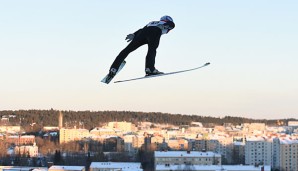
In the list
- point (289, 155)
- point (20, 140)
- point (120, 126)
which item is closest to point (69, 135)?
point (20, 140)

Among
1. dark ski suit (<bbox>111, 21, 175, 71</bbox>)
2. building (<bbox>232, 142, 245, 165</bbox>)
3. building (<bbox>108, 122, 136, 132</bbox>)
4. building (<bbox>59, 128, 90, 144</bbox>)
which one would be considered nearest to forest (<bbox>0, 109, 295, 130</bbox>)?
building (<bbox>108, 122, 136, 132</bbox>)

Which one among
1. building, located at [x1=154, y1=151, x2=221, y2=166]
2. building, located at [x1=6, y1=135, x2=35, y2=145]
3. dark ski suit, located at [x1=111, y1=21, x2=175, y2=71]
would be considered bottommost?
building, located at [x1=6, y1=135, x2=35, y2=145]

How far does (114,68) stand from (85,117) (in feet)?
335

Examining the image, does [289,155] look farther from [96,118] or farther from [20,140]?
[96,118]

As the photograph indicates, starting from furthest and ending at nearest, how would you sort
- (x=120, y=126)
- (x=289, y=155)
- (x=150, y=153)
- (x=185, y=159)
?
(x=120, y=126) < (x=150, y=153) < (x=289, y=155) < (x=185, y=159)

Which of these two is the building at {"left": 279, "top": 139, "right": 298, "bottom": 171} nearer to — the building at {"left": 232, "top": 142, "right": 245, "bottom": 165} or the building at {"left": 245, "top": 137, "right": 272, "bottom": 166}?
the building at {"left": 245, "top": 137, "right": 272, "bottom": 166}

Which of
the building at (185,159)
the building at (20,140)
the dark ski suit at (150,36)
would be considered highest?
the dark ski suit at (150,36)

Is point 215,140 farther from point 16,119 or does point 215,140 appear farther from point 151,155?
point 16,119

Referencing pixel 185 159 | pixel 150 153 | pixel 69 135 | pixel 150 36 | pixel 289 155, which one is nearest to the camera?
pixel 150 36

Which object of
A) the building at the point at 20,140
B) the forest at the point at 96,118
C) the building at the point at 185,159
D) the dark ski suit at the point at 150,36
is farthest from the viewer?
the forest at the point at 96,118

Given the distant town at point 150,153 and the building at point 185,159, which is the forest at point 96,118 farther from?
the building at point 185,159

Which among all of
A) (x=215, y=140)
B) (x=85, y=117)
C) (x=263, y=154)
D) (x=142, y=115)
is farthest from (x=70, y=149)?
(x=142, y=115)

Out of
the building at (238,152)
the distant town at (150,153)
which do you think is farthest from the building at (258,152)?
the building at (238,152)

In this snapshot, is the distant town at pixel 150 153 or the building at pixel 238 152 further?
the building at pixel 238 152
